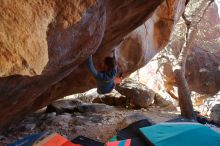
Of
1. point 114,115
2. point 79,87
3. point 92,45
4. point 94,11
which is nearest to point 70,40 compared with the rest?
point 94,11

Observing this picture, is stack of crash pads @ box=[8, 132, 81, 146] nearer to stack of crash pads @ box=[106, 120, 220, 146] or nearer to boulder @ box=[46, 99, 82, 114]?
stack of crash pads @ box=[106, 120, 220, 146]

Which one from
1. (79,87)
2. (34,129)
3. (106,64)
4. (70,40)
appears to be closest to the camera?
(70,40)

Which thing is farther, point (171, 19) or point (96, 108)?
point (96, 108)

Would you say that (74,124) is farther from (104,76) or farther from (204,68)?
(204,68)

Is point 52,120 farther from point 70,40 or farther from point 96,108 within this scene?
point 70,40

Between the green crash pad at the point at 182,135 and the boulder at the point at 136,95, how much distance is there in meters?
7.60

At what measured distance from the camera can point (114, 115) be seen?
1091cm

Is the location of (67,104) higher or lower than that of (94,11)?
lower

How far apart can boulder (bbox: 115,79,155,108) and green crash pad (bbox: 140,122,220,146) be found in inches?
299

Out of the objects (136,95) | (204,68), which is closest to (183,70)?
(136,95)

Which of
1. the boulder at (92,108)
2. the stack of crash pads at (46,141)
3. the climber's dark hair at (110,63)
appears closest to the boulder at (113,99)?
the boulder at (92,108)

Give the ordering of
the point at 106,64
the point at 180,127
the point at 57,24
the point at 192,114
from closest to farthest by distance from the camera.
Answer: the point at 57,24 → the point at 180,127 → the point at 106,64 → the point at 192,114

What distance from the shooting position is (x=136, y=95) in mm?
13133

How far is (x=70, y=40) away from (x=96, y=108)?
27.7 ft
